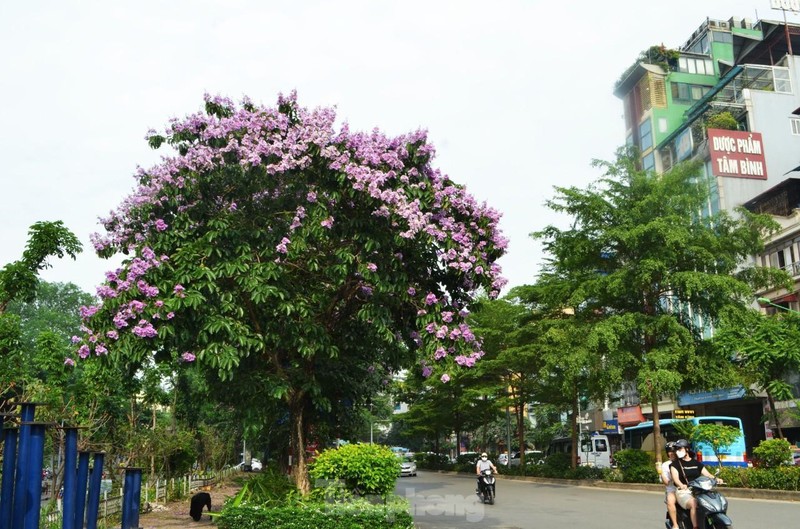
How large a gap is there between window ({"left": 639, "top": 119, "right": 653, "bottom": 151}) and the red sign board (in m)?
13.9

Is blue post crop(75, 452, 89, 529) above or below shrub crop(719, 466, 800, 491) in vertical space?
above

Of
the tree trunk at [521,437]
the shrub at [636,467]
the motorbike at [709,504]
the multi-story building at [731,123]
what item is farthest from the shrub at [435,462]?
the motorbike at [709,504]

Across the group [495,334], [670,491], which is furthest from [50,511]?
[495,334]

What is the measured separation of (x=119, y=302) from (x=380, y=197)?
4.29 metres

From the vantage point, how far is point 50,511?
1421 cm

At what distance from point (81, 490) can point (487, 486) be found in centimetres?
1375

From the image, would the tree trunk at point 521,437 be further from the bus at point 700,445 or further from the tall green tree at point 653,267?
the tall green tree at point 653,267

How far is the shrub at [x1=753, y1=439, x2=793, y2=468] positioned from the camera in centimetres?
2269

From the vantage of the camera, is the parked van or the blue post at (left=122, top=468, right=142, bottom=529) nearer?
the blue post at (left=122, top=468, right=142, bottom=529)

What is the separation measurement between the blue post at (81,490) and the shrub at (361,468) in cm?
374

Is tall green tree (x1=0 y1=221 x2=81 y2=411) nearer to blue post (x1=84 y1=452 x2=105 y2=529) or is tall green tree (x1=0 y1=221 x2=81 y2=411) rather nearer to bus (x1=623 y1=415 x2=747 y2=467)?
blue post (x1=84 y1=452 x2=105 y2=529)

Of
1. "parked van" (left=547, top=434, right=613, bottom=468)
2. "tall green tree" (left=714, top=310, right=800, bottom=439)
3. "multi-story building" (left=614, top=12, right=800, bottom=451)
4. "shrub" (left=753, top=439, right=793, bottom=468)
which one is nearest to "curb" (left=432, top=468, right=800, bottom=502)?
"shrub" (left=753, top=439, right=793, bottom=468)

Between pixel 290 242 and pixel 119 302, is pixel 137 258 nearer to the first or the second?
pixel 119 302

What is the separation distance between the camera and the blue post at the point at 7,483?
26.2 feet
